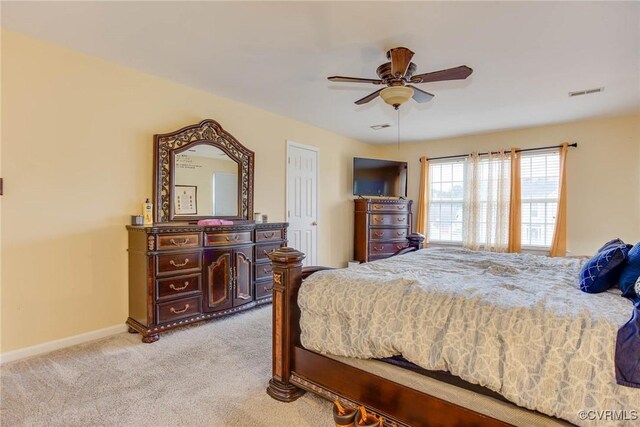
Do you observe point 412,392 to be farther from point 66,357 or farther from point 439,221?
point 439,221

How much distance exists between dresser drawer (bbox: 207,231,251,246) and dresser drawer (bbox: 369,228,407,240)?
8.50 feet

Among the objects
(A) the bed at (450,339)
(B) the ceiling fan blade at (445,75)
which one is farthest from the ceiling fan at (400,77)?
(A) the bed at (450,339)

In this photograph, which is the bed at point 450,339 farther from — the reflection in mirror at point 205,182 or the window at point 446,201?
the window at point 446,201

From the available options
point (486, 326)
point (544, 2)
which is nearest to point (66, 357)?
point (486, 326)

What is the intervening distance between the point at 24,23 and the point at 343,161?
4.31 metres

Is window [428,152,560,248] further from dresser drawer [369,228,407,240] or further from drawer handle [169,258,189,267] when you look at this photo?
→ drawer handle [169,258,189,267]

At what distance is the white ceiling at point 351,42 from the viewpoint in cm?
212

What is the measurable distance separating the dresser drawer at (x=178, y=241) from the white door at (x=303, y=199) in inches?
69.1

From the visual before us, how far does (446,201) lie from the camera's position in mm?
5777

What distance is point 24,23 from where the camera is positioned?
232cm

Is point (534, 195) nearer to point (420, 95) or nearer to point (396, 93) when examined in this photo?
point (420, 95)

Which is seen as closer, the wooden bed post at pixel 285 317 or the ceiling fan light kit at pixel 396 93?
the wooden bed post at pixel 285 317

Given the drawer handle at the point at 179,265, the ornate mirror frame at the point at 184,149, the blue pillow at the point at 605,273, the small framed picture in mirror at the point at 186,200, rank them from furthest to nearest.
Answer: the small framed picture in mirror at the point at 186,200
the ornate mirror frame at the point at 184,149
the drawer handle at the point at 179,265
the blue pillow at the point at 605,273

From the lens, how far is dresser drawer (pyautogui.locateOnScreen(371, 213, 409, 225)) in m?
5.55
